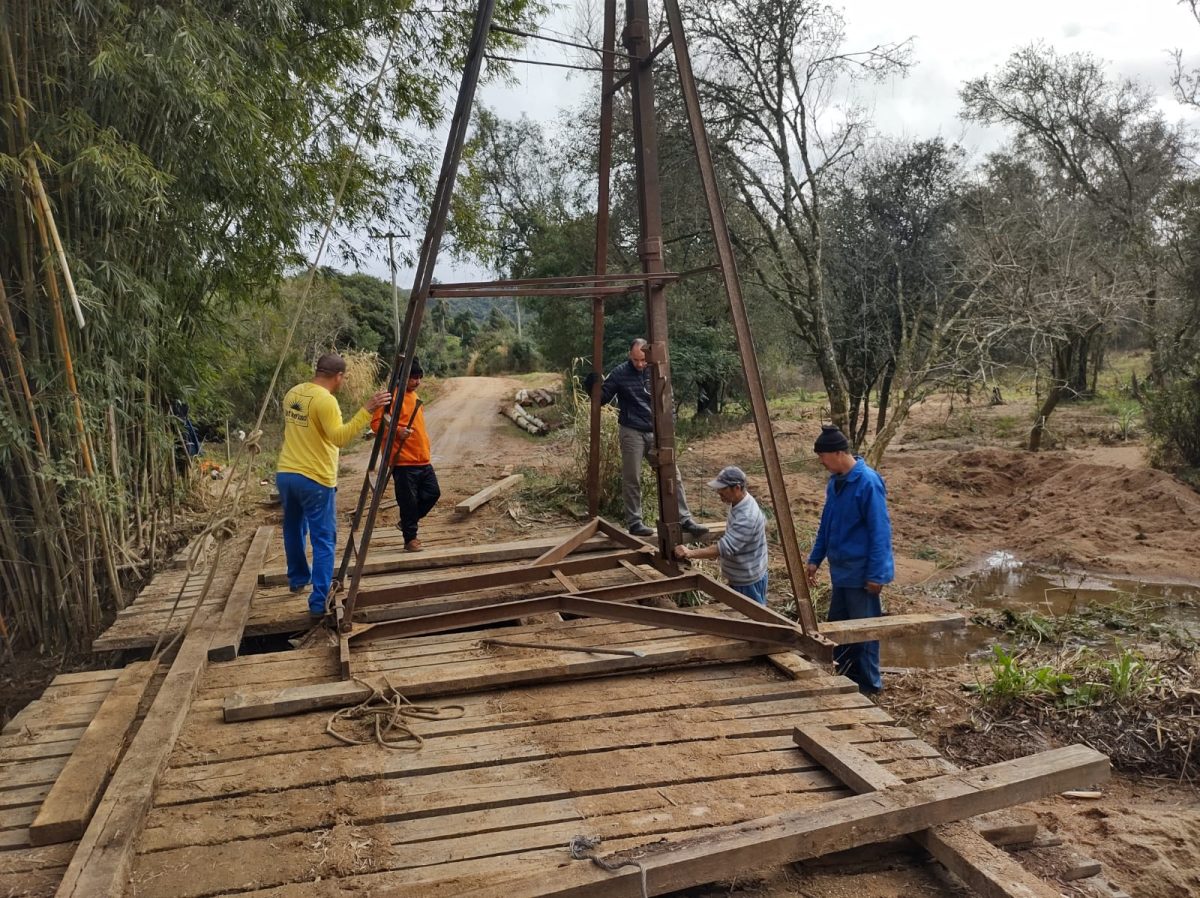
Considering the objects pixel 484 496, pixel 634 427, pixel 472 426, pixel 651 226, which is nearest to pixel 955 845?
pixel 651 226

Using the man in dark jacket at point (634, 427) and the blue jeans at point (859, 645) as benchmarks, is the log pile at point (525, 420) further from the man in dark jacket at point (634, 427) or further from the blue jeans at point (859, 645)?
the blue jeans at point (859, 645)

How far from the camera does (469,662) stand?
3.98 meters

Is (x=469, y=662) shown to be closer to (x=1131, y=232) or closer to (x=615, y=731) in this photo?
(x=615, y=731)

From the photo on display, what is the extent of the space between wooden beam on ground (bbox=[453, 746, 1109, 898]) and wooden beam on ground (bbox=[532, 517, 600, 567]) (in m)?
2.81

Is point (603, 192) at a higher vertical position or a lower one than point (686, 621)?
higher

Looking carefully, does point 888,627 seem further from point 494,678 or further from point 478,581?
point 478,581

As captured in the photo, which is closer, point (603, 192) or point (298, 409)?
point (298, 409)

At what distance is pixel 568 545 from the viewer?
217 inches

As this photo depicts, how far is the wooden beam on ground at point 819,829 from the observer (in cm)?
221

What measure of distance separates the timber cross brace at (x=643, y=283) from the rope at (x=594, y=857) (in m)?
1.77

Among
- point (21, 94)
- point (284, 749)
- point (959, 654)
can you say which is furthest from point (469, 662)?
point (959, 654)

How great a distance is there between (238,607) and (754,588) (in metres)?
3.32

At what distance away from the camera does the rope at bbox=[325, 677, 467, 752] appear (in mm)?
3197

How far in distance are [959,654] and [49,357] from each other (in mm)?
A: 7392
